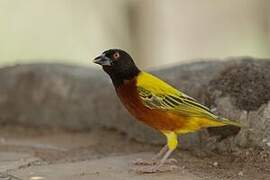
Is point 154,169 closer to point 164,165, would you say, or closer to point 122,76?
point 164,165

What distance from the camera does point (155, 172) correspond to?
5.26 m

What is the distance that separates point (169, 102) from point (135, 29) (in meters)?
11.4

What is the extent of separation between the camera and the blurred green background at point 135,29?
54.6 feet

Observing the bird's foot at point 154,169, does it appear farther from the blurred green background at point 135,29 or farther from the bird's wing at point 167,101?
the blurred green background at point 135,29

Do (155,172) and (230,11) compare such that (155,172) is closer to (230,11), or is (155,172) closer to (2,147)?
(2,147)

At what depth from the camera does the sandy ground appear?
511 cm

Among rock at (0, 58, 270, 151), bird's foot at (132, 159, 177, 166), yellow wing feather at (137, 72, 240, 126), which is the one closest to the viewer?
yellow wing feather at (137, 72, 240, 126)

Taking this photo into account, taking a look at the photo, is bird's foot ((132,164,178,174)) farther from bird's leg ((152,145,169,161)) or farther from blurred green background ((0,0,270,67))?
blurred green background ((0,0,270,67))

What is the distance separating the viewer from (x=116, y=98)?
723 cm

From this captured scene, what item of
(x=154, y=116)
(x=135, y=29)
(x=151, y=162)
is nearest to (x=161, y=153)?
(x=151, y=162)

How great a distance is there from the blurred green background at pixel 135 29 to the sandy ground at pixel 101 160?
950 centimetres

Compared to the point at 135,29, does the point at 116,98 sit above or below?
below

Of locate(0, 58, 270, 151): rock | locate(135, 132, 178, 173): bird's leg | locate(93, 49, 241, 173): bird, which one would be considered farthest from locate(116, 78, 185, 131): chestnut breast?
locate(0, 58, 270, 151): rock

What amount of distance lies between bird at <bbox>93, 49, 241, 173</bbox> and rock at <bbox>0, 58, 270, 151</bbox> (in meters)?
0.25
